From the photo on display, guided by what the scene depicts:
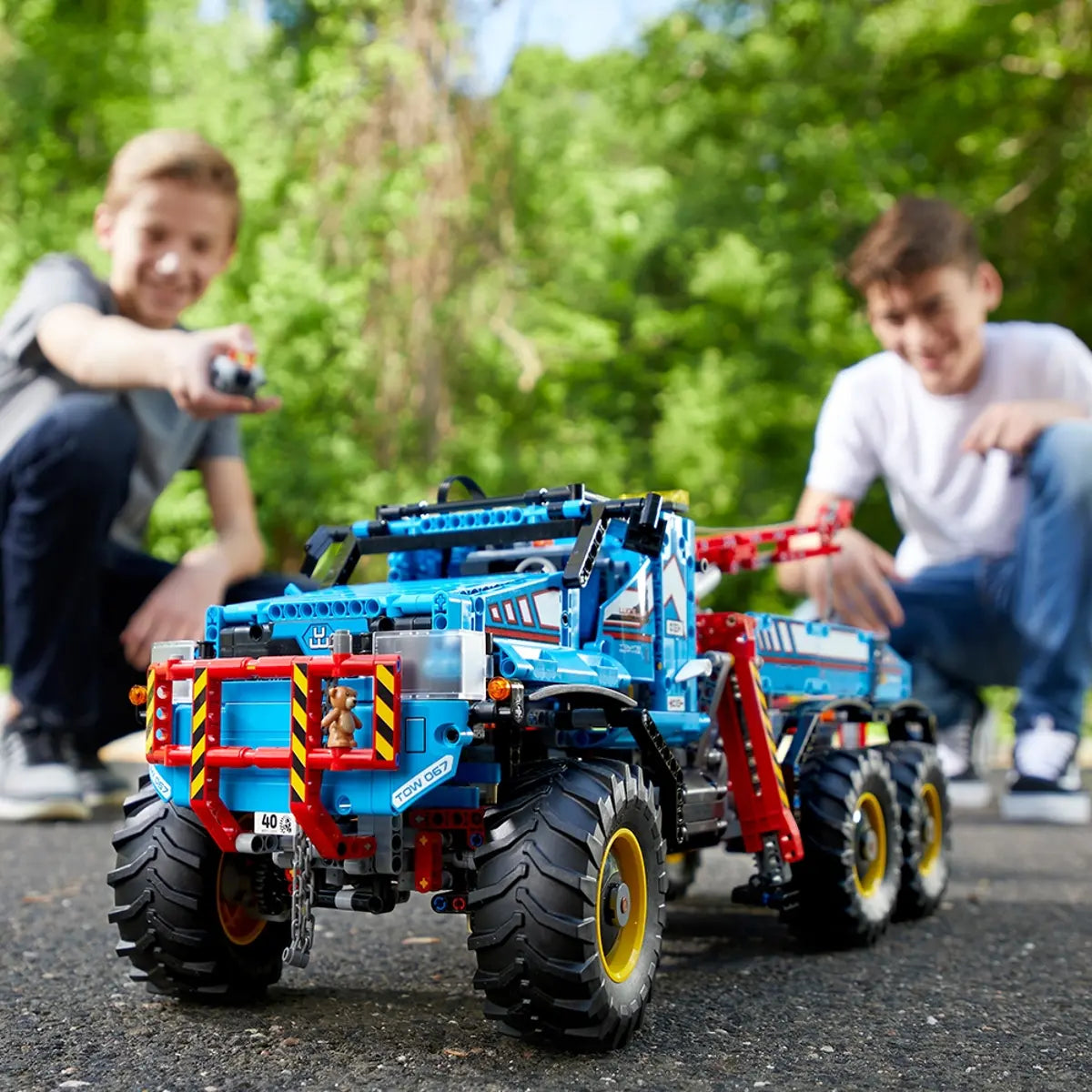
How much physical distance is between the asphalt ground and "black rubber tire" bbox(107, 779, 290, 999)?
0.14 m

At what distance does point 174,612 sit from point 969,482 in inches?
223

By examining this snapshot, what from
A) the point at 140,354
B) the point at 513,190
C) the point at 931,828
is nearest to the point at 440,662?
the point at 931,828

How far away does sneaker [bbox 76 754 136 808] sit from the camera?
10.8 metres

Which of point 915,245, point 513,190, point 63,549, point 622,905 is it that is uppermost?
point 513,190

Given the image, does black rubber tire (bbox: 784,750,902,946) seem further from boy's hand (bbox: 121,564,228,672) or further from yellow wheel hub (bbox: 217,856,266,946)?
boy's hand (bbox: 121,564,228,672)

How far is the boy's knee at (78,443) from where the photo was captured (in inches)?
378

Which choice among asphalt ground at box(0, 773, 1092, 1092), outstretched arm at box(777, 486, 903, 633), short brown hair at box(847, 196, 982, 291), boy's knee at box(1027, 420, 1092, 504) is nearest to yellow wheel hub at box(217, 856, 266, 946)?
asphalt ground at box(0, 773, 1092, 1092)

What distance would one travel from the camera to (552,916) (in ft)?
14.6

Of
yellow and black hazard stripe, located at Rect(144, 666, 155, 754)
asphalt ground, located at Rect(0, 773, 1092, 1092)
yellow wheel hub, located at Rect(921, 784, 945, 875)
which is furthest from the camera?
yellow wheel hub, located at Rect(921, 784, 945, 875)

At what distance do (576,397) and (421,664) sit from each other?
21.0 metres

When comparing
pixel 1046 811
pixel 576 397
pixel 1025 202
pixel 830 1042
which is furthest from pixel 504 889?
pixel 576 397

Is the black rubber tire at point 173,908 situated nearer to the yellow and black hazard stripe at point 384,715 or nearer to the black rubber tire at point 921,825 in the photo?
the yellow and black hazard stripe at point 384,715

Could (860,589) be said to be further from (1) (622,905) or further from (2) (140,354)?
(1) (622,905)

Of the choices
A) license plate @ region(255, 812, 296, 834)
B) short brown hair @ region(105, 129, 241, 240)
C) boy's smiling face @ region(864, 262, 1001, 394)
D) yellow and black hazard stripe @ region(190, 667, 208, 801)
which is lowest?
license plate @ region(255, 812, 296, 834)
